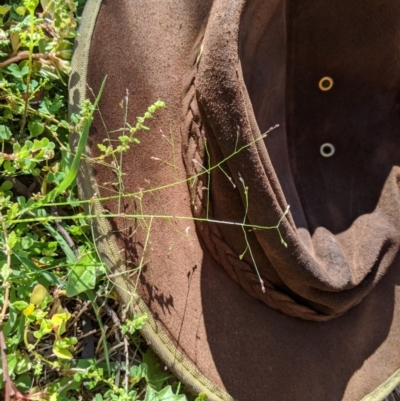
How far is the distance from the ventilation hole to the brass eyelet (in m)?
0.11

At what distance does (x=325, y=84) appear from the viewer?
124 cm

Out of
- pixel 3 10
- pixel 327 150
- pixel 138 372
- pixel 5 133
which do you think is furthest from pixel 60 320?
pixel 327 150

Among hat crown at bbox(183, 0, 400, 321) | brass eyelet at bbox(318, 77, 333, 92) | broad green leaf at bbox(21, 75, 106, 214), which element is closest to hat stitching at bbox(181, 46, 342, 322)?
hat crown at bbox(183, 0, 400, 321)

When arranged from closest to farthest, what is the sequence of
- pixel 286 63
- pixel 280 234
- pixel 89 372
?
pixel 280 234 → pixel 89 372 → pixel 286 63

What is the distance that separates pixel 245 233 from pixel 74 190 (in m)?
0.29

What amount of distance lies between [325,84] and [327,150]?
0.13 m

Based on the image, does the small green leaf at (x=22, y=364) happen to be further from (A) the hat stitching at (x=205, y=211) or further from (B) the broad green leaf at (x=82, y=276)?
(A) the hat stitching at (x=205, y=211)

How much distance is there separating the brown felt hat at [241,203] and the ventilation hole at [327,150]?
76mm

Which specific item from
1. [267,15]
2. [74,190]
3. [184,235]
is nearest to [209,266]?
[184,235]

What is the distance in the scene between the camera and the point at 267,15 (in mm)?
985

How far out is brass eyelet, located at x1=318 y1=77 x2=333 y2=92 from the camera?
1.23m

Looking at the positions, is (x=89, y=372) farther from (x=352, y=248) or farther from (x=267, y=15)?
Answer: (x=267, y=15)

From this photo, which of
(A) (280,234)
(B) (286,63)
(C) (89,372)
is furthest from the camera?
(B) (286,63)

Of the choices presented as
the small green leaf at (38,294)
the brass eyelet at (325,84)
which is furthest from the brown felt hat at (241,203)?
the small green leaf at (38,294)
